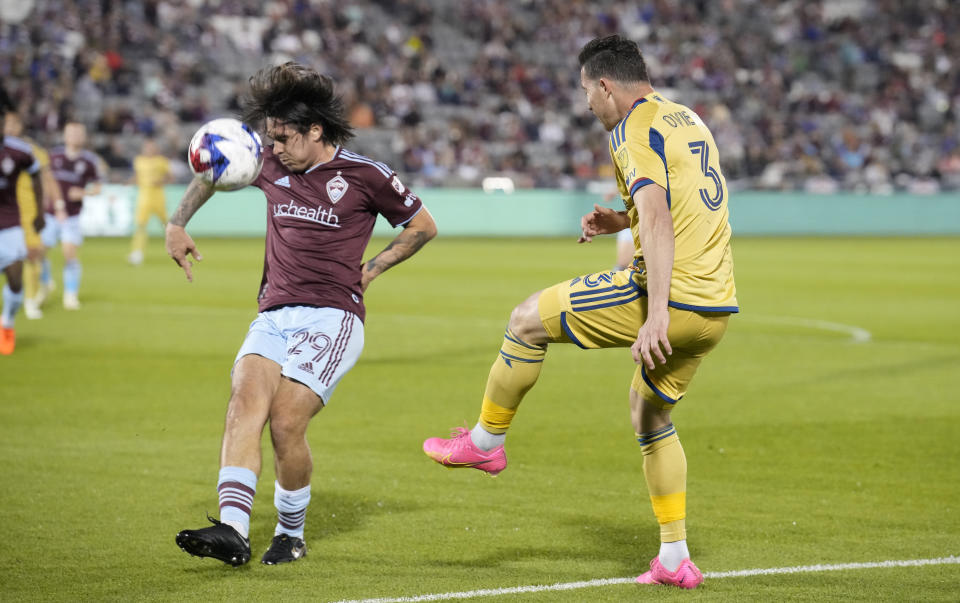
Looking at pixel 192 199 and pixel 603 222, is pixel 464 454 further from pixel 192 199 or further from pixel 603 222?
pixel 192 199

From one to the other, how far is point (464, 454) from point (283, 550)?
37.1 inches

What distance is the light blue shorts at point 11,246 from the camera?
1224 cm

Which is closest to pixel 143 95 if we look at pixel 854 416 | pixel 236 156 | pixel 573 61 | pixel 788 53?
pixel 573 61

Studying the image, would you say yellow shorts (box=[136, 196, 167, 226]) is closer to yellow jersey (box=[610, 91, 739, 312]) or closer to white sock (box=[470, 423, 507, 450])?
white sock (box=[470, 423, 507, 450])

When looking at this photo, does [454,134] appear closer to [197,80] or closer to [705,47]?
[197,80]

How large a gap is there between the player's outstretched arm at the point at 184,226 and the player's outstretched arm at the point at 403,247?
769mm

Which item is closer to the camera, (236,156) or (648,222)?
(648,222)

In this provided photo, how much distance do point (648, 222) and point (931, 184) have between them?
37.7m

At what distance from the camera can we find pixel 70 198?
17906mm

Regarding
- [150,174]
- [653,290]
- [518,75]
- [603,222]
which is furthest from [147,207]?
[653,290]

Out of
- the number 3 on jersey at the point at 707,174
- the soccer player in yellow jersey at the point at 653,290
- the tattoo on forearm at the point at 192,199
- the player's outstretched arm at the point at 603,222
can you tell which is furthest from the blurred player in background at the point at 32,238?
the number 3 on jersey at the point at 707,174

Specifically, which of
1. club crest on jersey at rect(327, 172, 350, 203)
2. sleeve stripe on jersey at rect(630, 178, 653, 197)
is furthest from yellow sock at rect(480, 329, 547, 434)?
club crest on jersey at rect(327, 172, 350, 203)

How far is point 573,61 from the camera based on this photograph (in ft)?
137

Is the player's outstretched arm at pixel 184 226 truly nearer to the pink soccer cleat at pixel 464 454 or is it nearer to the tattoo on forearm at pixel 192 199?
the tattoo on forearm at pixel 192 199
